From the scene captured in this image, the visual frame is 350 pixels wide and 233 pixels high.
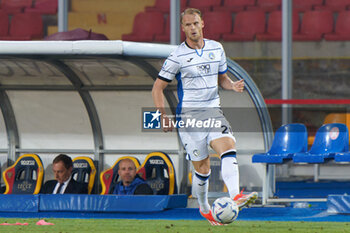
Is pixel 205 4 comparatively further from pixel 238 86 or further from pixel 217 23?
pixel 238 86

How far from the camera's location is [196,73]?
7.52 meters

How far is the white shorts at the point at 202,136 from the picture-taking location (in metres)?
7.46

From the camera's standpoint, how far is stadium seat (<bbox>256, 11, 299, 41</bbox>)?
16938 millimetres

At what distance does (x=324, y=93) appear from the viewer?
16734mm

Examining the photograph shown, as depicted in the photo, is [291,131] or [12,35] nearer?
[291,131]

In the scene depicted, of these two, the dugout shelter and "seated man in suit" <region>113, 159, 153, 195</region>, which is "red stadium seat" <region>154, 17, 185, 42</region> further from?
"seated man in suit" <region>113, 159, 153, 195</region>

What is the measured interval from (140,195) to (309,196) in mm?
3704

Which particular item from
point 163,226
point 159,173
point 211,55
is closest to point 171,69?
point 211,55

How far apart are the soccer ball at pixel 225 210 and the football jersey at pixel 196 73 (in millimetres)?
920

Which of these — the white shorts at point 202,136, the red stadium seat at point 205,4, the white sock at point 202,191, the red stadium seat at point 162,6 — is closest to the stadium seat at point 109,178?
the white sock at point 202,191

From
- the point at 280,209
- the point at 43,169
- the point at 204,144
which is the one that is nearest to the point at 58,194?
the point at 43,169

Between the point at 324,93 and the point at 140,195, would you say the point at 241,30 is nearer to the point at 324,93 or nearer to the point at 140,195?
the point at 324,93

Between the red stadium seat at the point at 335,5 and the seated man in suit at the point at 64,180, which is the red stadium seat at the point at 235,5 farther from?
the seated man in suit at the point at 64,180

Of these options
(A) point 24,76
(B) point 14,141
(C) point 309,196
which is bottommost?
(C) point 309,196
